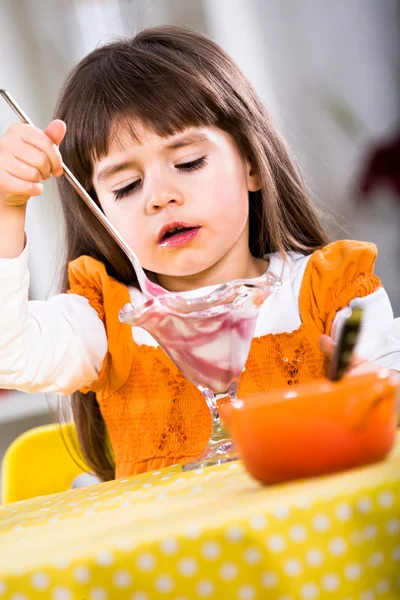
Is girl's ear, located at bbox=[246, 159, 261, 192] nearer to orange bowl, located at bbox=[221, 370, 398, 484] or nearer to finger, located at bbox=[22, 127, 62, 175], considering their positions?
finger, located at bbox=[22, 127, 62, 175]

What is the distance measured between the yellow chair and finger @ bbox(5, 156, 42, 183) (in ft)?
2.10

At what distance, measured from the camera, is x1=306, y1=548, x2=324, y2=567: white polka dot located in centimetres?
39

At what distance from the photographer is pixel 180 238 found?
106 cm

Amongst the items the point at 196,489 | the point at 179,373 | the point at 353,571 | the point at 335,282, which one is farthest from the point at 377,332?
the point at 353,571

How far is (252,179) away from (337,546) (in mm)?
886

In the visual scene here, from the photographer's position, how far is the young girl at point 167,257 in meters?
1.04

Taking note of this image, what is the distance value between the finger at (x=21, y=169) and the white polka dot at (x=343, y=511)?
1.85 ft

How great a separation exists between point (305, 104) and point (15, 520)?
1.83 metres

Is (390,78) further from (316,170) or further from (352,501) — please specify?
(352,501)

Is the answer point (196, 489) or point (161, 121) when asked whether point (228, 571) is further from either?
point (161, 121)

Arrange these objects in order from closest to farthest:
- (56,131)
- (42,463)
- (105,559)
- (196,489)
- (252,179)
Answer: (105,559)
(196,489)
(56,131)
(252,179)
(42,463)

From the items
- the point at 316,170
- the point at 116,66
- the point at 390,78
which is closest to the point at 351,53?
the point at 390,78

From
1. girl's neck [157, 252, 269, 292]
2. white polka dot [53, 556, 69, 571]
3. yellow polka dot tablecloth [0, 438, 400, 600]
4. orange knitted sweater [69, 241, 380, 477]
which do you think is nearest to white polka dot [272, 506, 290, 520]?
yellow polka dot tablecloth [0, 438, 400, 600]

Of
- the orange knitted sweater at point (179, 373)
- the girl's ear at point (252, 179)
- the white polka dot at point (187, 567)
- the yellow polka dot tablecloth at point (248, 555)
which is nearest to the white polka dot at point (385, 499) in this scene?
the yellow polka dot tablecloth at point (248, 555)
